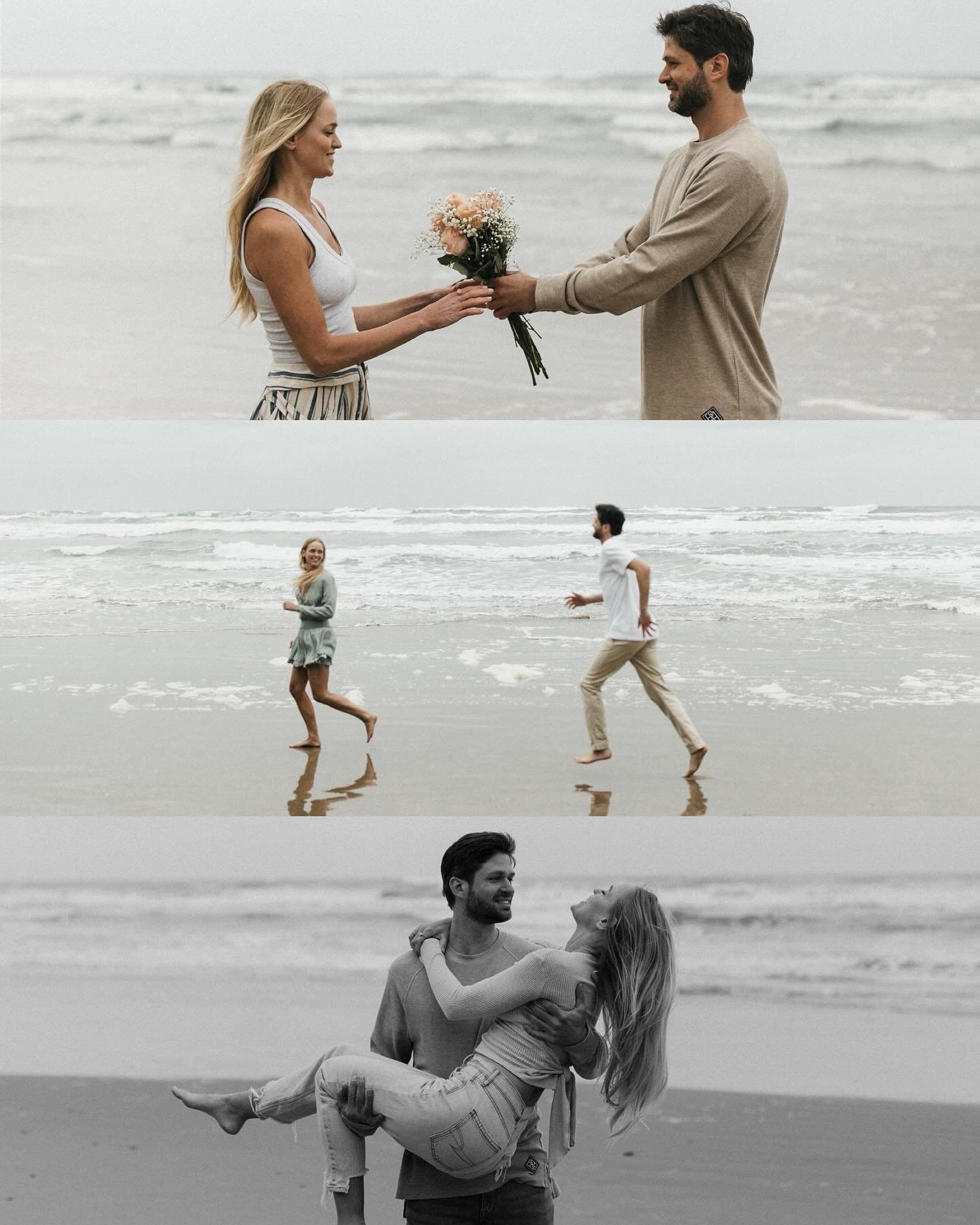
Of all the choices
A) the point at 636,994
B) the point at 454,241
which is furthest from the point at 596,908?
the point at 454,241

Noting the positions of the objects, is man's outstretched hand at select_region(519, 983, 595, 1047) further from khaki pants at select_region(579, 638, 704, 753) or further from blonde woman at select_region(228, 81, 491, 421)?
blonde woman at select_region(228, 81, 491, 421)

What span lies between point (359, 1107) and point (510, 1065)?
275mm

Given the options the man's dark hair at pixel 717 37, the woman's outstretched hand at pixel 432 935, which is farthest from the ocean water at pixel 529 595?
the woman's outstretched hand at pixel 432 935

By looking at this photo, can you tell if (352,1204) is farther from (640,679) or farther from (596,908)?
(640,679)

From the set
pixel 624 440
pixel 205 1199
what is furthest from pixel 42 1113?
pixel 624 440

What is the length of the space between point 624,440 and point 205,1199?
223cm

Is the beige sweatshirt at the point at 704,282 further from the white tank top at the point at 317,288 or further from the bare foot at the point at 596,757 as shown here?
the bare foot at the point at 596,757

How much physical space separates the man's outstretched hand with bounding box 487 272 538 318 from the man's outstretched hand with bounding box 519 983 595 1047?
1.88 metres

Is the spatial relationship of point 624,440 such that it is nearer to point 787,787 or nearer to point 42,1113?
point 787,787

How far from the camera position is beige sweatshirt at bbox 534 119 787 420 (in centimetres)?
335

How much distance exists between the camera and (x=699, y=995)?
14.5ft

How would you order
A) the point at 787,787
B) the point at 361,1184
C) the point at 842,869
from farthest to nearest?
the point at 842,869
the point at 787,787
the point at 361,1184

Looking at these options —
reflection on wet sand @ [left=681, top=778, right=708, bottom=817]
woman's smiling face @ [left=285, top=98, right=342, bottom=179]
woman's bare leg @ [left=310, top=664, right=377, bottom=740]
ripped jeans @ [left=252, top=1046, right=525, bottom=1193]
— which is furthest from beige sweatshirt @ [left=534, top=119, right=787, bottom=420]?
ripped jeans @ [left=252, top=1046, right=525, bottom=1193]

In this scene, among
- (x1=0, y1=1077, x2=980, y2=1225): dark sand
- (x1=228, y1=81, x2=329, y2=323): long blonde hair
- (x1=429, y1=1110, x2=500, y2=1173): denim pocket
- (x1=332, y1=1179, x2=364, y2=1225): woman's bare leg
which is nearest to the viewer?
(x1=429, y1=1110, x2=500, y2=1173): denim pocket
